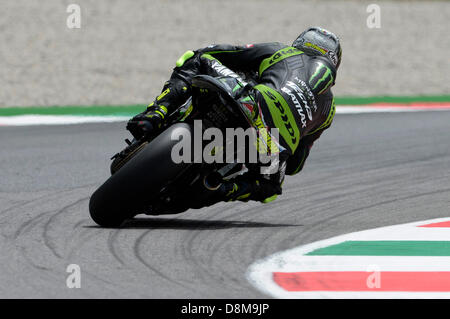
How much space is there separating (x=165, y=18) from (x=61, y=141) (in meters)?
7.99

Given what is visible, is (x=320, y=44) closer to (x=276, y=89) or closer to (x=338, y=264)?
(x=276, y=89)

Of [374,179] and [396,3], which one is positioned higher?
[396,3]

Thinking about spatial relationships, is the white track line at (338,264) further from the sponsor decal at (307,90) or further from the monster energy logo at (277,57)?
the monster energy logo at (277,57)

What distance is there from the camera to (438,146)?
36.7ft

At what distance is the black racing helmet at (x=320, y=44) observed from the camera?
7000 millimetres

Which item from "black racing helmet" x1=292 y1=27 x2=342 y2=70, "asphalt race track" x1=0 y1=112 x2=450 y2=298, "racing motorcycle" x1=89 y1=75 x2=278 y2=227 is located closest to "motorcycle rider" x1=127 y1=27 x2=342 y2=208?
"black racing helmet" x1=292 y1=27 x2=342 y2=70

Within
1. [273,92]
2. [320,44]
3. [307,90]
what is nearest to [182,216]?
[273,92]

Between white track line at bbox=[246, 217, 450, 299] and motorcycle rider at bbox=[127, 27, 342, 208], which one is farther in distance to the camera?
motorcycle rider at bbox=[127, 27, 342, 208]

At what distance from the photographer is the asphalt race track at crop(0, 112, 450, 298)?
525 cm

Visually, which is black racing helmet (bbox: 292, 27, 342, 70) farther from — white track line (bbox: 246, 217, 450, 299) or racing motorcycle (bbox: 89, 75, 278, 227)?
white track line (bbox: 246, 217, 450, 299)

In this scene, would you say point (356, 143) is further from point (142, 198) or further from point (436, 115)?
point (142, 198)

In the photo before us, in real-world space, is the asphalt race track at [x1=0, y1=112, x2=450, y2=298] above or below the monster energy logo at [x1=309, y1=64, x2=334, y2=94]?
below

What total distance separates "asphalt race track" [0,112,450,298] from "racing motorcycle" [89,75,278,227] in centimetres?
18
